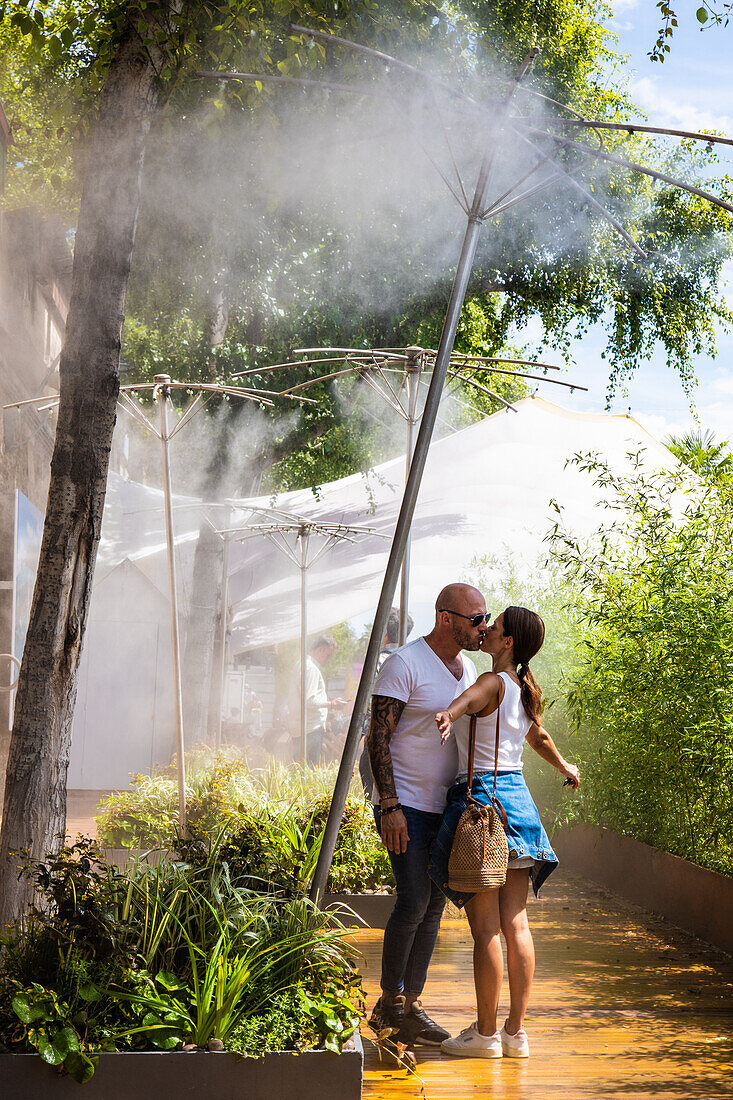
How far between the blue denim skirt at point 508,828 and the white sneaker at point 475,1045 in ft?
1.31

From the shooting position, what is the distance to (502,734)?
286 centimetres

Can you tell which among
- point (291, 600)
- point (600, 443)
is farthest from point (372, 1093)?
point (291, 600)

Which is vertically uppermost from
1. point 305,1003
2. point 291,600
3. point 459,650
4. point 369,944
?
point 291,600

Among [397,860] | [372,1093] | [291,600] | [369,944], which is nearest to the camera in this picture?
[372,1093]

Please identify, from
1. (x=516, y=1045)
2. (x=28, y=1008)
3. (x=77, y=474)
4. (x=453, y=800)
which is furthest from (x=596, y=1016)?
(x=77, y=474)

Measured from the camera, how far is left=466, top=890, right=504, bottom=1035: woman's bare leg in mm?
2789

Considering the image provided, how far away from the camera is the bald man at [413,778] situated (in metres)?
2.84

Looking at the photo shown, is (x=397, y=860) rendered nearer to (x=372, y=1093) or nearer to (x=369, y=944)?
(x=372, y=1093)

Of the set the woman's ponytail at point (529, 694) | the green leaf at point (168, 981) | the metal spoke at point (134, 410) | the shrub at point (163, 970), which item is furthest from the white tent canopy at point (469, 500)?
the green leaf at point (168, 981)

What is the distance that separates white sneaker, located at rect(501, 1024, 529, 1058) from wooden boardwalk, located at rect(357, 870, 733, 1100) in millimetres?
34

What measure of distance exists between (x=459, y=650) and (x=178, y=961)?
1115 millimetres

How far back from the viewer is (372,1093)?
2.60 meters

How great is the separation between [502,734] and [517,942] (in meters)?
0.57

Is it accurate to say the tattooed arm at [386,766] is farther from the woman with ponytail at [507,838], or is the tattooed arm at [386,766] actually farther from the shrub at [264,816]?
the shrub at [264,816]
